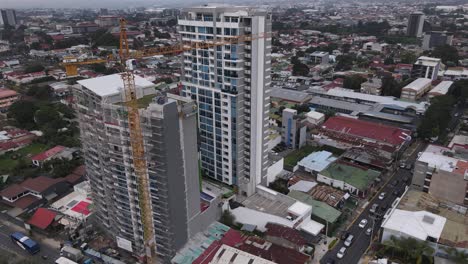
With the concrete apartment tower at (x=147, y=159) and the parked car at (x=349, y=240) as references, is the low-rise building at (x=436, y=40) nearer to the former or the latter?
the parked car at (x=349, y=240)

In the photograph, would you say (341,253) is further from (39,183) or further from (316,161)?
(39,183)

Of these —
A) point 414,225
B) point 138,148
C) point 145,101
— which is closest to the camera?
point 138,148

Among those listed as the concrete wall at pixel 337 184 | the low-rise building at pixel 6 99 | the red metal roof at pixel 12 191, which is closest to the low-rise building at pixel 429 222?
the concrete wall at pixel 337 184

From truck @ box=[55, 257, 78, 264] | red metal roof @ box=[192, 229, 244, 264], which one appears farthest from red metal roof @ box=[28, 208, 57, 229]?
red metal roof @ box=[192, 229, 244, 264]

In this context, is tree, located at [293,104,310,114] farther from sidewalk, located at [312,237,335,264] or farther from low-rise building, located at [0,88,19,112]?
low-rise building, located at [0,88,19,112]

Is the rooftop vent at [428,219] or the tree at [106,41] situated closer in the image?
the rooftop vent at [428,219]

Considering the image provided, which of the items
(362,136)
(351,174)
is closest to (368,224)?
(351,174)

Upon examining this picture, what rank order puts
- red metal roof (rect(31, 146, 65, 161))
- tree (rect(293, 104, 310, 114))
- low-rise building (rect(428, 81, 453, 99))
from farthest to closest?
A: low-rise building (rect(428, 81, 453, 99)) < tree (rect(293, 104, 310, 114)) < red metal roof (rect(31, 146, 65, 161))
